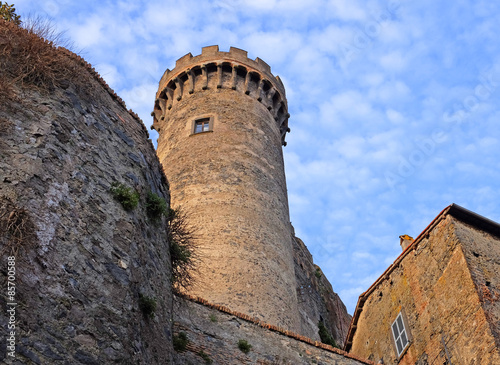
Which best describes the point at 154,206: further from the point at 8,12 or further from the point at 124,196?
the point at 8,12

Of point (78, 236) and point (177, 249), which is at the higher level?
point (177, 249)

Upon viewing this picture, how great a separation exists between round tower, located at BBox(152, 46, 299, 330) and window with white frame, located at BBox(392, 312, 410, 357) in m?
2.34

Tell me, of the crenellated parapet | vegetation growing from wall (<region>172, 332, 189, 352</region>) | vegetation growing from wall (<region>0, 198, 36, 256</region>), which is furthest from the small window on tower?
vegetation growing from wall (<region>0, 198, 36, 256</region>)

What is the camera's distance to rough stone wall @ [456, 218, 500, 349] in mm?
10727

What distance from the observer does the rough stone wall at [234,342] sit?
30.0 ft

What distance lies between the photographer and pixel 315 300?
21141mm

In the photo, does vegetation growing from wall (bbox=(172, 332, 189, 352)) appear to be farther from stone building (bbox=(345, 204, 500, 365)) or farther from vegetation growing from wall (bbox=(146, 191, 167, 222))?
stone building (bbox=(345, 204, 500, 365))

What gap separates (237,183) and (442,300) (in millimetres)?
6258

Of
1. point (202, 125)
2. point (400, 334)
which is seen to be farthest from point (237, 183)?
point (400, 334)

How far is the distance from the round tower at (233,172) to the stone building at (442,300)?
2.24m

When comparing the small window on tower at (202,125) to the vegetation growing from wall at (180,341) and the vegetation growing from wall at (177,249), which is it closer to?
the vegetation growing from wall at (177,249)

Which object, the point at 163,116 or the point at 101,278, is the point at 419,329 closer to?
the point at 101,278

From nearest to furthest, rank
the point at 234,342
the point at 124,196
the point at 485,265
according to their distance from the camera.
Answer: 1. the point at 124,196
2. the point at 234,342
3. the point at 485,265

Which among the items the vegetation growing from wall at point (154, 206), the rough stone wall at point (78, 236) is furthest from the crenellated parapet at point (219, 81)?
the vegetation growing from wall at point (154, 206)
